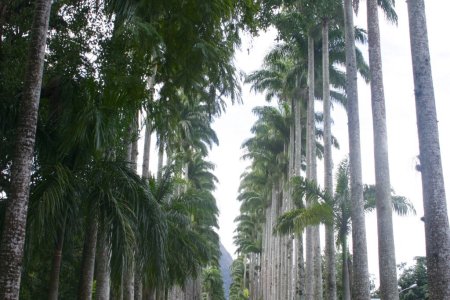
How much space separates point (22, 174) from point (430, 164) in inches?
240

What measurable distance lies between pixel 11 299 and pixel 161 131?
20.0ft

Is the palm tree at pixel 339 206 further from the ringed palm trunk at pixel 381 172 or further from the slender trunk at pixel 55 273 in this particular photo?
the slender trunk at pixel 55 273

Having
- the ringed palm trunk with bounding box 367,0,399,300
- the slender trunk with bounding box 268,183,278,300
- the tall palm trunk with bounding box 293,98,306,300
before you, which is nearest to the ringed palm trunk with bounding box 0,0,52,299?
the ringed palm trunk with bounding box 367,0,399,300

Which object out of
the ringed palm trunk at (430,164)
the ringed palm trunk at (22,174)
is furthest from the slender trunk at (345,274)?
the ringed palm trunk at (22,174)

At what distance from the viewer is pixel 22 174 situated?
7.11 metres

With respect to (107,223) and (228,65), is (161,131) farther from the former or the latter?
(107,223)

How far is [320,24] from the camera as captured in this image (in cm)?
2567

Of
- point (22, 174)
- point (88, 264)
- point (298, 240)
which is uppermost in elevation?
point (298, 240)

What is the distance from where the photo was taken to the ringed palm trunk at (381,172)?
1025 centimetres

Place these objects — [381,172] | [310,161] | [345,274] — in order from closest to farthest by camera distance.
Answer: [381,172]
[345,274]
[310,161]

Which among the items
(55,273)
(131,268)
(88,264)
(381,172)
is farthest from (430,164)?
(55,273)

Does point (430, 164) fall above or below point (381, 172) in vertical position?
below

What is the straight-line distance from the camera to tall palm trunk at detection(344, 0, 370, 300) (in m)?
12.6

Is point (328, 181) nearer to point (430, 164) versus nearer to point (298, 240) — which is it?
point (298, 240)
